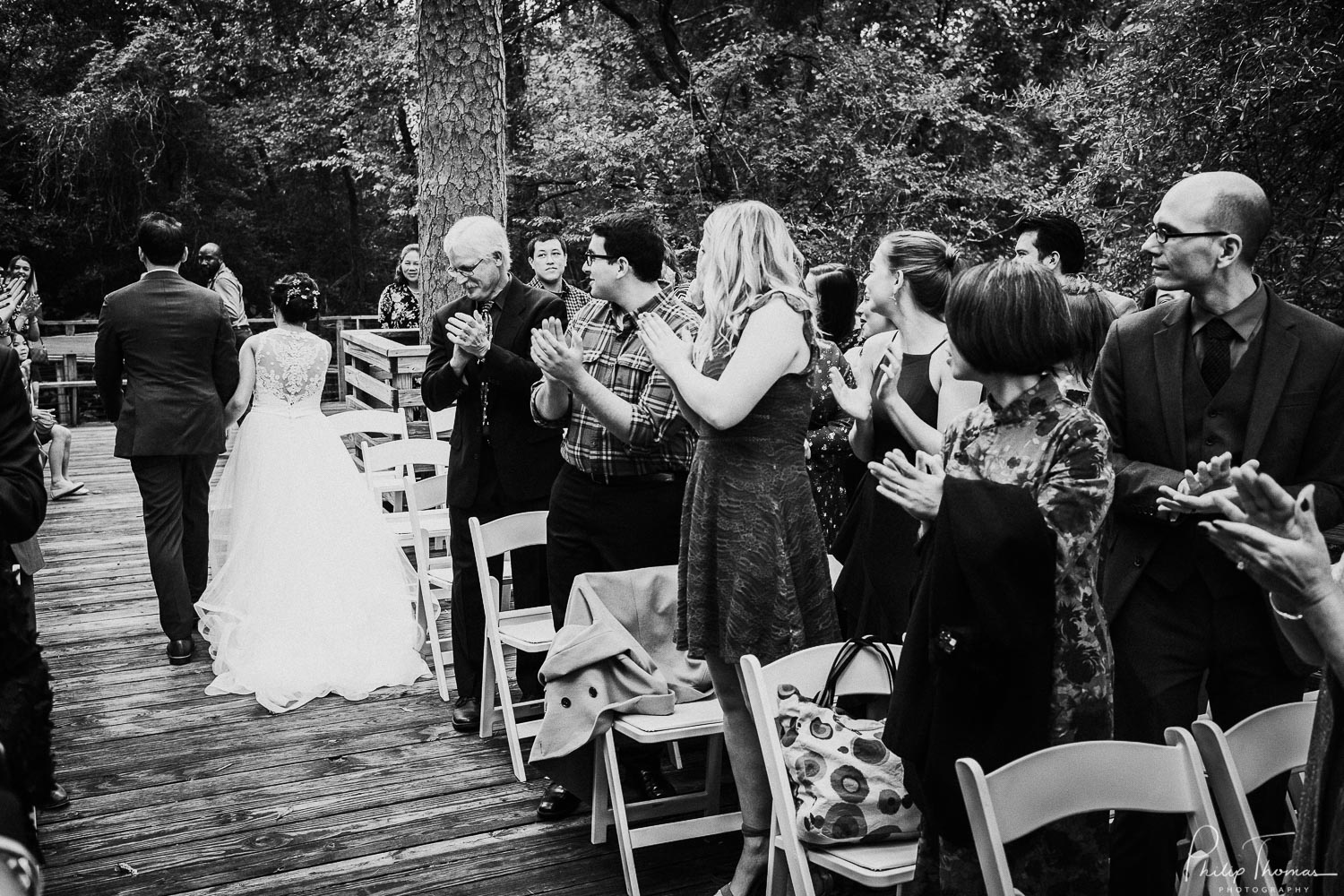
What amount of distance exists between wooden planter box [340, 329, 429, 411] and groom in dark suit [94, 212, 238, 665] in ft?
6.29

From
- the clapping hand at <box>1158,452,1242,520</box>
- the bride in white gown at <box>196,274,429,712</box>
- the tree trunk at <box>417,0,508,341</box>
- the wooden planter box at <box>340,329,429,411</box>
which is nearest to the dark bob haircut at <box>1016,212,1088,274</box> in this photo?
the clapping hand at <box>1158,452,1242,520</box>

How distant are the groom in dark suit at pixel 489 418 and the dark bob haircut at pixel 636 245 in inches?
33.9

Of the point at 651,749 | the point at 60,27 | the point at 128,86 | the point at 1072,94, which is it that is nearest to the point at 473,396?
the point at 651,749

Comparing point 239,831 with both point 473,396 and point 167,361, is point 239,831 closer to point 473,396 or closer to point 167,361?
point 473,396

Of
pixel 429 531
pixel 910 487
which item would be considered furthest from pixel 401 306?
pixel 910 487

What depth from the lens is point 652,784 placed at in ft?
13.7

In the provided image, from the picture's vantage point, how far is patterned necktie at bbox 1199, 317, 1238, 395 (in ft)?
9.46

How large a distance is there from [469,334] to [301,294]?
2.00 metres

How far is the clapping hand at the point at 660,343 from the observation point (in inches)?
125

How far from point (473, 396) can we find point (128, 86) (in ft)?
55.8

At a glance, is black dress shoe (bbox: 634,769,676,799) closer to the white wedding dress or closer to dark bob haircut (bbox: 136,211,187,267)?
the white wedding dress

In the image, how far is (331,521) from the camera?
593 cm

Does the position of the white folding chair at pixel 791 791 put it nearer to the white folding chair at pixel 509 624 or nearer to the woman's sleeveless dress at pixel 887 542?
the woman's sleeveless dress at pixel 887 542

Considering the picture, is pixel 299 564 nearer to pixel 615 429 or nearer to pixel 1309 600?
pixel 615 429
